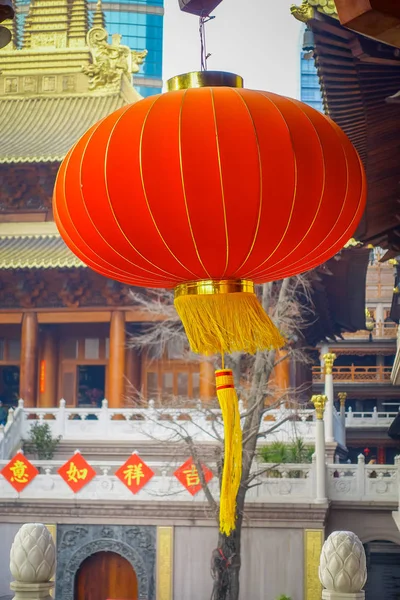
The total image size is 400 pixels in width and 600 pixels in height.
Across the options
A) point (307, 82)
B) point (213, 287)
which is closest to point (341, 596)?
point (213, 287)

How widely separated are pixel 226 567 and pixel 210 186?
31.9 feet

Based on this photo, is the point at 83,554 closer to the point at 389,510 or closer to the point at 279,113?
the point at 389,510

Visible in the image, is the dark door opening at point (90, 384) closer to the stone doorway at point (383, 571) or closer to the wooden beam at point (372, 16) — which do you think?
the stone doorway at point (383, 571)

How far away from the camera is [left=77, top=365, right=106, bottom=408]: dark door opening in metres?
21.7

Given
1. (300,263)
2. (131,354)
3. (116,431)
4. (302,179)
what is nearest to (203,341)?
(300,263)

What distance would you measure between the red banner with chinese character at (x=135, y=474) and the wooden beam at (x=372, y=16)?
1253cm

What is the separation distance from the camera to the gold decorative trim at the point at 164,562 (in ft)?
52.1

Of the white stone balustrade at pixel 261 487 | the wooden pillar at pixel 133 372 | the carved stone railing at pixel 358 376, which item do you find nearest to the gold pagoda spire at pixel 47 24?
the wooden pillar at pixel 133 372

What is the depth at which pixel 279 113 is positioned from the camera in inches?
227

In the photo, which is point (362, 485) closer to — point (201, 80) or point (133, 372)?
point (133, 372)

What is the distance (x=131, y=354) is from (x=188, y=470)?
17.7 feet

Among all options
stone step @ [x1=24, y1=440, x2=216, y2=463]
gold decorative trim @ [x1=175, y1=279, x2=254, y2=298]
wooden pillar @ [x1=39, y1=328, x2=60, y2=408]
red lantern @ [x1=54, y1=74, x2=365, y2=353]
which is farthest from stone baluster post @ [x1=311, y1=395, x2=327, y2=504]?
red lantern @ [x1=54, y1=74, x2=365, y2=353]

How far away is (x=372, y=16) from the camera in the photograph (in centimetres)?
358

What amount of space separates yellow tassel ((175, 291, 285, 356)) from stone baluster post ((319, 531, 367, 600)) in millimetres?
1352
